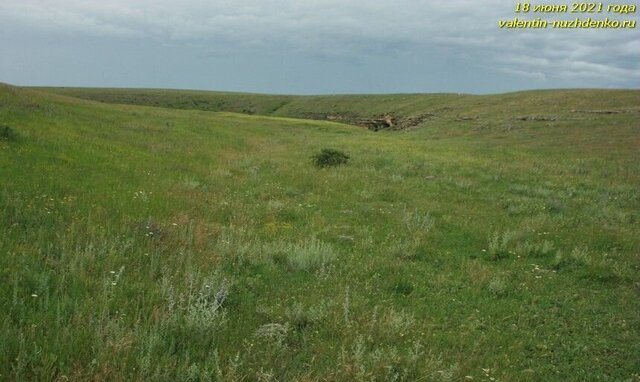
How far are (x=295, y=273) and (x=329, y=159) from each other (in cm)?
1508

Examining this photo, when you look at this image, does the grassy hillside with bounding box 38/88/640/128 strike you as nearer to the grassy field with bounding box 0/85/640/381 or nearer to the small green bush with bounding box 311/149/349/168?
the small green bush with bounding box 311/149/349/168

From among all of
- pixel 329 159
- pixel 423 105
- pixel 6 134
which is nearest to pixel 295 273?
pixel 6 134

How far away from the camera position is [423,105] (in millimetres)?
90750

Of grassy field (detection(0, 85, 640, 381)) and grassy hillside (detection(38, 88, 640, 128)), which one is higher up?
grassy hillside (detection(38, 88, 640, 128))

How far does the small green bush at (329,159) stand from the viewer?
2231 cm

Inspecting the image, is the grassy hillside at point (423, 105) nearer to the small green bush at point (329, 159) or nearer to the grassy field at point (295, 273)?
the small green bush at point (329, 159)

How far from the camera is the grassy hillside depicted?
55344 mm

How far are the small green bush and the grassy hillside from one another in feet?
111

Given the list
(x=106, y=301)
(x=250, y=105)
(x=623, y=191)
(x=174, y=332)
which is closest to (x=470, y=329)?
(x=174, y=332)

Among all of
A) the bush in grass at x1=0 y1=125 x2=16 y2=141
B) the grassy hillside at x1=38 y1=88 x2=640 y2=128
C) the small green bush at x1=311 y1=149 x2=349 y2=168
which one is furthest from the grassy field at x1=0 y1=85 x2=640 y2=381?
the grassy hillside at x1=38 y1=88 x2=640 y2=128

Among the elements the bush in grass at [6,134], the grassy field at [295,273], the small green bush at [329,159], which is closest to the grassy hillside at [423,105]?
the small green bush at [329,159]

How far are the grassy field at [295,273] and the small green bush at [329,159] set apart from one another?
3.47 m

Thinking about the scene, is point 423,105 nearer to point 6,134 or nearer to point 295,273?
point 6,134

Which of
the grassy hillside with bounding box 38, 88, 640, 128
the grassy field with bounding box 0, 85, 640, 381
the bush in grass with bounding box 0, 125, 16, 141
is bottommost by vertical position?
the grassy field with bounding box 0, 85, 640, 381
